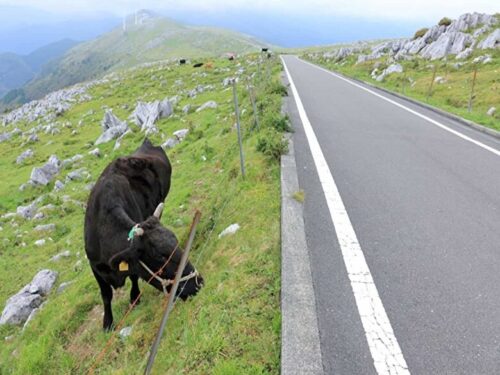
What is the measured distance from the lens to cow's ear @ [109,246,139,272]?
15.0 ft

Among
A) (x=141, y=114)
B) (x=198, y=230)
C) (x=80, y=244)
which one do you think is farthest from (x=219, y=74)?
(x=198, y=230)

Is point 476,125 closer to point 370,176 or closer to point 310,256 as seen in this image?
point 370,176

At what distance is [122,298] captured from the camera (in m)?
6.37

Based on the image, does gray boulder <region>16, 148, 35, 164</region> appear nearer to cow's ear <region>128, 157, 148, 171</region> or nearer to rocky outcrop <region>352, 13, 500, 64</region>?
cow's ear <region>128, 157, 148, 171</region>

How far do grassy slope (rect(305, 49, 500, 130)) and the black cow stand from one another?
12.0m

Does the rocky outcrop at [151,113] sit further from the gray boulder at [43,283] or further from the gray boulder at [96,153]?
the gray boulder at [43,283]

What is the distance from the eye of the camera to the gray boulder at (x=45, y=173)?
18.0 m

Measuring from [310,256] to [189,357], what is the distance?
2.11 m

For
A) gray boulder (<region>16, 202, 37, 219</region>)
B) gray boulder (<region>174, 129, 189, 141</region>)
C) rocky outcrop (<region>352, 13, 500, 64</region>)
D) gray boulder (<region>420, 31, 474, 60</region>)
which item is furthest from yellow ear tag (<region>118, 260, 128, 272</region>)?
gray boulder (<region>420, 31, 474, 60</region>)

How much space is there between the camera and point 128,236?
487cm

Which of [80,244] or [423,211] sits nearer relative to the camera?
[423,211]

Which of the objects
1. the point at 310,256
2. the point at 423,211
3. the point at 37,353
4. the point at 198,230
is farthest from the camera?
the point at 198,230

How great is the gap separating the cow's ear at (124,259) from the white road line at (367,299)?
2.65 m

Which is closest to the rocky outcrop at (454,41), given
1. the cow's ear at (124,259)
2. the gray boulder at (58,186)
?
the gray boulder at (58,186)
